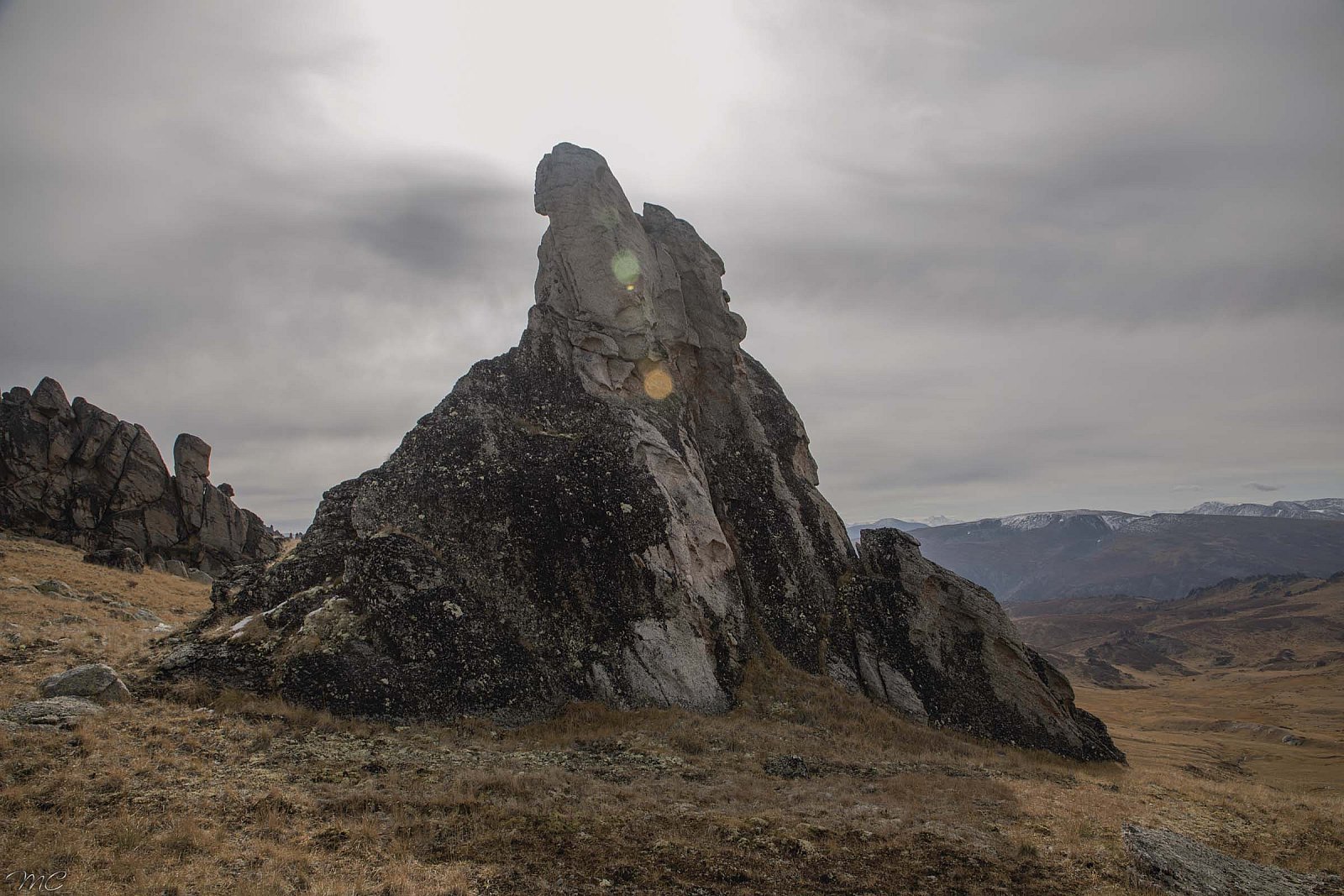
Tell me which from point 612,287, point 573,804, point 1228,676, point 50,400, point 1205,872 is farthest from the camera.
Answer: point 1228,676

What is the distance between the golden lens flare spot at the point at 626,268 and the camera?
27797 millimetres

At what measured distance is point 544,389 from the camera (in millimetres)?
25609

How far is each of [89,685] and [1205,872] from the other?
23474 millimetres

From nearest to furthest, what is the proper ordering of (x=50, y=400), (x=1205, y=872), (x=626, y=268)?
(x=1205, y=872) → (x=626, y=268) → (x=50, y=400)

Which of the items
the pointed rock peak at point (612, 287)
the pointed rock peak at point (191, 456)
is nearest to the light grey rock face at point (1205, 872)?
the pointed rock peak at point (612, 287)

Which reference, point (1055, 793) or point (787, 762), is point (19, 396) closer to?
point (787, 762)

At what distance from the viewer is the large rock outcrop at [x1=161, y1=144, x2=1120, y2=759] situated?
18891 millimetres

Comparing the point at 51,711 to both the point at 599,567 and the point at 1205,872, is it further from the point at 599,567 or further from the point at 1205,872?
the point at 1205,872

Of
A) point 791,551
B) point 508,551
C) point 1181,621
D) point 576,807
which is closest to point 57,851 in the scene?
point 576,807

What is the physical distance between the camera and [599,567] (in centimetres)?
2167

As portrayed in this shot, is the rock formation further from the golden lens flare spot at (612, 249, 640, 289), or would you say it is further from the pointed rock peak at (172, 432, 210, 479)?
the golden lens flare spot at (612, 249, 640, 289)

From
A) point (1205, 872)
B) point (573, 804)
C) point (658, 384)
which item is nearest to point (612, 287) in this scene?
point (658, 384)
